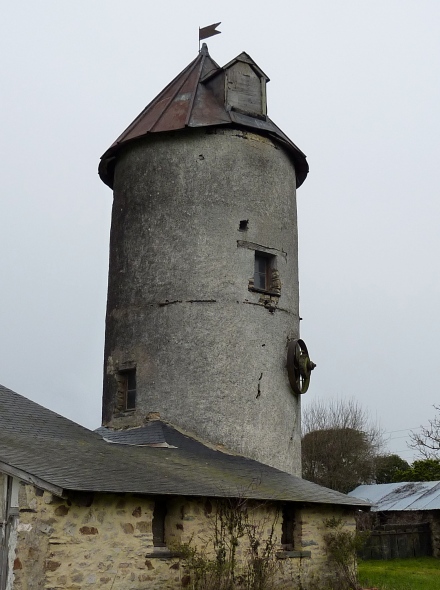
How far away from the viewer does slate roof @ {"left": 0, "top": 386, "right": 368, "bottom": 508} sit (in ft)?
32.0

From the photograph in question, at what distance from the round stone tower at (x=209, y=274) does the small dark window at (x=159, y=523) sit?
3.40 m

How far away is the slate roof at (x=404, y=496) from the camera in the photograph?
1004 inches

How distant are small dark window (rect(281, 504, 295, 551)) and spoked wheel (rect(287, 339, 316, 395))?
329cm

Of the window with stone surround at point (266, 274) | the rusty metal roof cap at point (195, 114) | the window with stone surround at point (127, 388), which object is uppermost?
the rusty metal roof cap at point (195, 114)

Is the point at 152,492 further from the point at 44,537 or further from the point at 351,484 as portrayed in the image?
the point at 351,484

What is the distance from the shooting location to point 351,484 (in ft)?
118

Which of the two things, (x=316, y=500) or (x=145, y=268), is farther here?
(x=145, y=268)

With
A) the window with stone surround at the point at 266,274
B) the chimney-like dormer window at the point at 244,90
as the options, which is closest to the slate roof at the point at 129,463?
the window with stone surround at the point at 266,274

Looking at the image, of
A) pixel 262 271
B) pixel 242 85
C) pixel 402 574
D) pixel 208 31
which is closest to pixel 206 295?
pixel 262 271

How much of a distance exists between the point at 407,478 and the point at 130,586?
27472 millimetres

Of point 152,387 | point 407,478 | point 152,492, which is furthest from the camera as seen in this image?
point 407,478

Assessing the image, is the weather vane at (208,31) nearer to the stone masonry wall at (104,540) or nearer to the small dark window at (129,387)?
the small dark window at (129,387)

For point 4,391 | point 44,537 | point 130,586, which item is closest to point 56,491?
point 44,537

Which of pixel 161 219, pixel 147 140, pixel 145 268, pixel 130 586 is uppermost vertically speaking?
pixel 147 140
